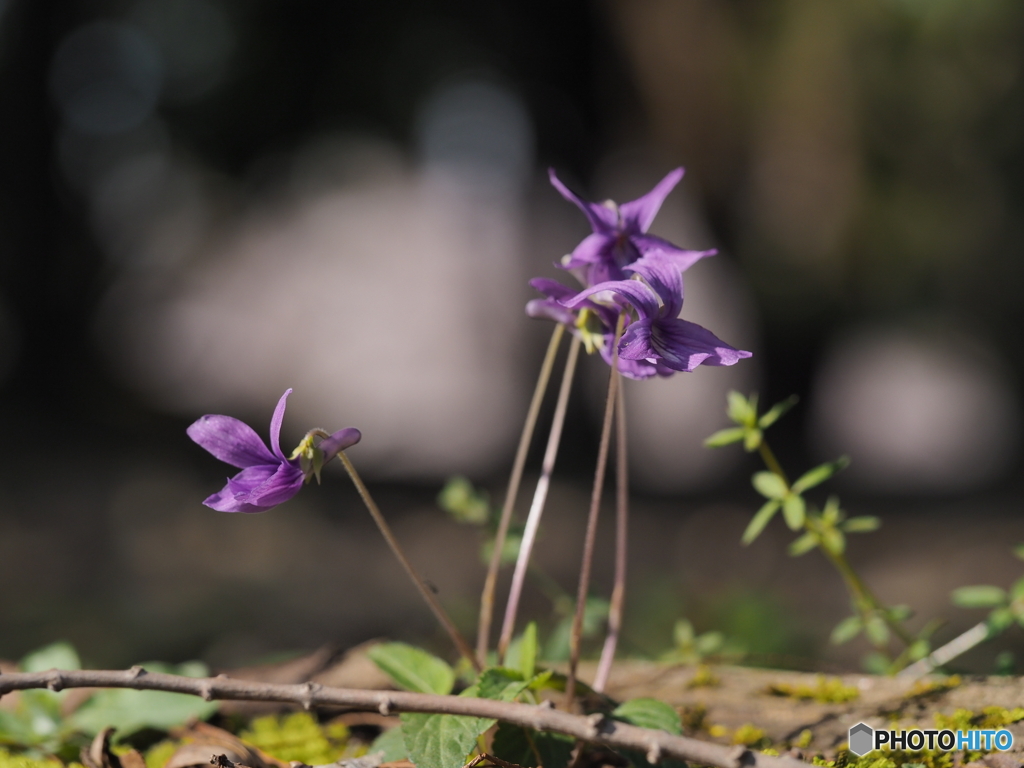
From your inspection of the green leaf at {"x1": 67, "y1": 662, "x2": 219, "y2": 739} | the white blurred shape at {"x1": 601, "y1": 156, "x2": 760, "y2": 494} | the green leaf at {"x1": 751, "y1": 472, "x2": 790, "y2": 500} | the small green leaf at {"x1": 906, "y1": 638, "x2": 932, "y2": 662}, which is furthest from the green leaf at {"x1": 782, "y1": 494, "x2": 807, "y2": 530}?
the white blurred shape at {"x1": 601, "y1": 156, "x2": 760, "y2": 494}

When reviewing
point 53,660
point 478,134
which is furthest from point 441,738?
point 478,134

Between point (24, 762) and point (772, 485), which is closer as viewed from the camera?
point (24, 762)

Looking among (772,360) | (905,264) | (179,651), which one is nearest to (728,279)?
(772,360)

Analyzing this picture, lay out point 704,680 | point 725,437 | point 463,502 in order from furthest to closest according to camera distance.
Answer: point 463,502 → point 704,680 → point 725,437

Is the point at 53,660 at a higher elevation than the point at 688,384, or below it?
below

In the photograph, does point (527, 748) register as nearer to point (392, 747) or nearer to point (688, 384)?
point (392, 747)

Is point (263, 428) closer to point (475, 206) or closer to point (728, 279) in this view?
point (475, 206)
